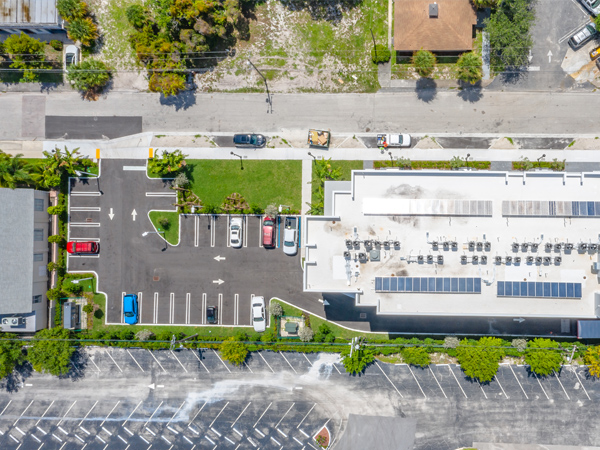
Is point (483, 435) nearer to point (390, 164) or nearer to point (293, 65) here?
point (390, 164)

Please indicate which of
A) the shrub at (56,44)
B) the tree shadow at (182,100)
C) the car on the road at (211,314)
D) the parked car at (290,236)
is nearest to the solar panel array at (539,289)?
the parked car at (290,236)

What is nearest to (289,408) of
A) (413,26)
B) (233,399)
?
(233,399)

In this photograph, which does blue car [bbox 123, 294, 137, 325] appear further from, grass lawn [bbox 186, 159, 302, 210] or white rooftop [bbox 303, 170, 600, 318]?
white rooftop [bbox 303, 170, 600, 318]

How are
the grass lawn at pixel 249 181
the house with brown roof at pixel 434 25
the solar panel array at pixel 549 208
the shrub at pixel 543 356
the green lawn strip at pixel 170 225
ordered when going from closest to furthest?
the solar panel array at pixel 549 208 < the shrub at pixel 543 356 < the house with brown roof at pixel 434 25 < the grass lawn at pixel 249 181 < the green lawn strip at pixel 170 225

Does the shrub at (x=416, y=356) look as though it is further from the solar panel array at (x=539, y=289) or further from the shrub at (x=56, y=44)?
the shrub at (x=56, y=44)

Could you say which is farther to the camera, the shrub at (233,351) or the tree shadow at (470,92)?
the tree shadow at (470,92)

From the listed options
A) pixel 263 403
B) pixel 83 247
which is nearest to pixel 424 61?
pixel 263 403

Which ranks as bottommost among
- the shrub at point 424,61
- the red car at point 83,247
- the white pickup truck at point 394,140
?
the red car at point 83,247
